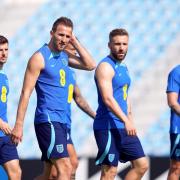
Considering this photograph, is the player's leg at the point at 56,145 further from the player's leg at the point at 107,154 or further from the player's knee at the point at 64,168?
the player's leg at the point at 107,154

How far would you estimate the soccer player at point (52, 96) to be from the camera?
7.22 m

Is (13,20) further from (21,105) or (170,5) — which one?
(21,105)

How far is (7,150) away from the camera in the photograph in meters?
7.30

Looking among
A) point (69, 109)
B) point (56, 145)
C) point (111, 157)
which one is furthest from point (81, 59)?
point (56, 145)

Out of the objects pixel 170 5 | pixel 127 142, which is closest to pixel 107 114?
pixel 127 142

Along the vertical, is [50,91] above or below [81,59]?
below

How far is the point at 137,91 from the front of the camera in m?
16.2

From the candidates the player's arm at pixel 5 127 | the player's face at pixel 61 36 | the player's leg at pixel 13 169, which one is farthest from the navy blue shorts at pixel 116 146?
the player's arm at pixel 5 127

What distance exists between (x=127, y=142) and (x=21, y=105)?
1.24m

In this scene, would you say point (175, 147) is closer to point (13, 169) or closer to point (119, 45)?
point (119, 45)

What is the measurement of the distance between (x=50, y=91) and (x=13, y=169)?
839 mm

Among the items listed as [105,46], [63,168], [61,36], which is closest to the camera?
[63,168]

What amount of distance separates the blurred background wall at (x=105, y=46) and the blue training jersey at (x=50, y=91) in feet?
24.4

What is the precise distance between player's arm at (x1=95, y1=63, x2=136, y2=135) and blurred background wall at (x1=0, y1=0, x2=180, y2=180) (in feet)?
23.4
